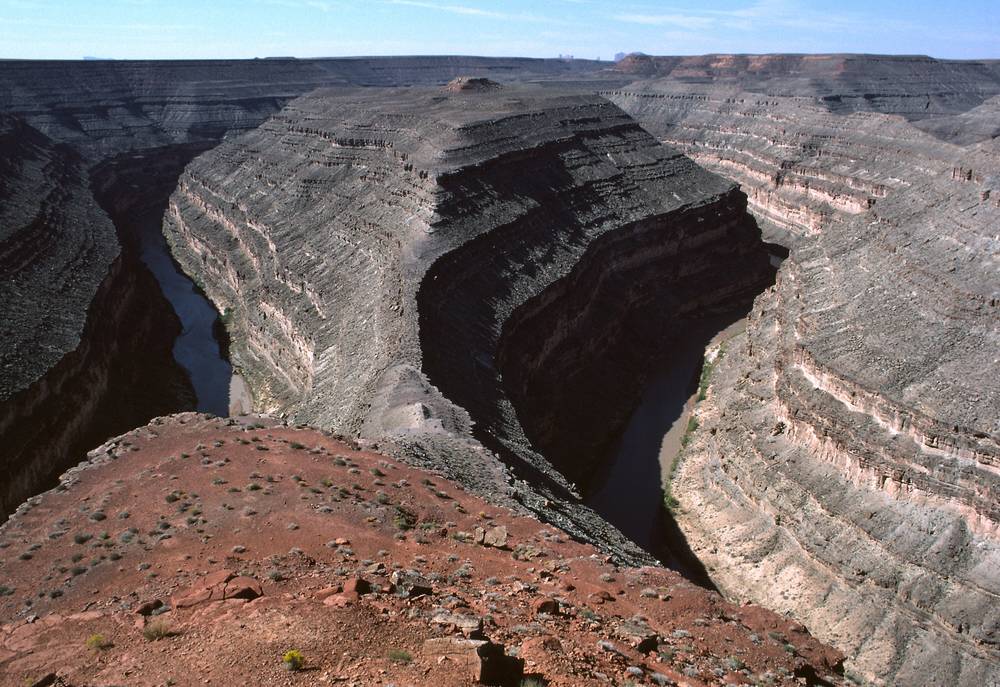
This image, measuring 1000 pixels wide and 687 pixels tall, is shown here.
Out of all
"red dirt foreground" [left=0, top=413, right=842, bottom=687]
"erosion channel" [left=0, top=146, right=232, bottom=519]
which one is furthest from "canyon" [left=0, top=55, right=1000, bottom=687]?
"red dirt foreground" [left=0, top=413, right=842, bottom=687]

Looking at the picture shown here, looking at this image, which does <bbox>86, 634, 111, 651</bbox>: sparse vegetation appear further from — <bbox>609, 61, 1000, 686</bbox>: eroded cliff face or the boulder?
<bbox>609, 61, 1000, 686</bbox>: eroded cliff face

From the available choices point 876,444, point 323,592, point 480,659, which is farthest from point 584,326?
point 480,659

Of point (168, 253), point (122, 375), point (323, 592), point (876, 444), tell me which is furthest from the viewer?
point (168, 253)

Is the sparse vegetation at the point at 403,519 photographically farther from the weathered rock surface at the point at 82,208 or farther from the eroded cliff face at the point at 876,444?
the weathered rock surface at the point at 82,208

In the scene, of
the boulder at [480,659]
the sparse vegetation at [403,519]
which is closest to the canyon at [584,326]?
the boulder at [480,659]

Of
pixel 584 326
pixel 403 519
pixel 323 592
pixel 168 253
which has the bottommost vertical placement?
pixel 168 253

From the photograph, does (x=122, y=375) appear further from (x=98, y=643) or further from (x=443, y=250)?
(x=98, y=643)

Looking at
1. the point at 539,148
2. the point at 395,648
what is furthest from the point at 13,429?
the point at 539,148
